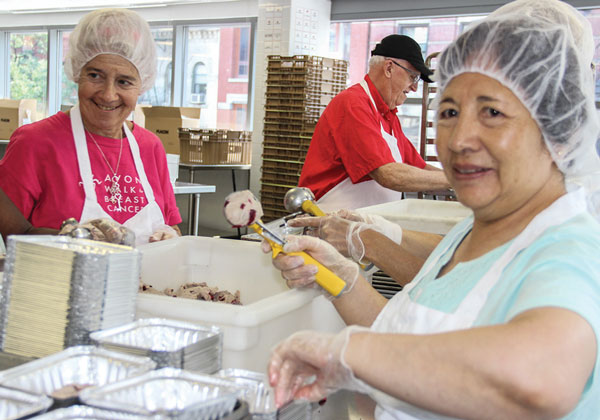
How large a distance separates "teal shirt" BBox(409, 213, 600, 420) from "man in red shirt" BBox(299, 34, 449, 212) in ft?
5.99

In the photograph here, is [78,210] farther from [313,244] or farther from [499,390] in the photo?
[499,390]

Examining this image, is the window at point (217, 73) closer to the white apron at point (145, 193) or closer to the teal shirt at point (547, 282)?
the white apron at point (145, 193)

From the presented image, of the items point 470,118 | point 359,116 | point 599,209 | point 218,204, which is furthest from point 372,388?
point 218,204

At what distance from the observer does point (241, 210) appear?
1.38 metres

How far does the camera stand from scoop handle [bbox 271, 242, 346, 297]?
148 centimetres

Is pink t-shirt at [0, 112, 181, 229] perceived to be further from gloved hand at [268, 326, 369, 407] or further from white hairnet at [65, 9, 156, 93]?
gloved hand at [268, 326, 369, 407]

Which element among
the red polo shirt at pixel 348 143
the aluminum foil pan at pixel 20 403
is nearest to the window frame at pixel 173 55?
the red polo shirt at pixel 348 143

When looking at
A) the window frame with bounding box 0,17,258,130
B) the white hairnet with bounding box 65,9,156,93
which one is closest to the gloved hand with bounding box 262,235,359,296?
the white hairnet with bounding box 65,9,156,93

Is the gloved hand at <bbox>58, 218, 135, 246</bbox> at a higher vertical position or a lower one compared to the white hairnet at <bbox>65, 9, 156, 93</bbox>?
lower

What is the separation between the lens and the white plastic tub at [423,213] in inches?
104

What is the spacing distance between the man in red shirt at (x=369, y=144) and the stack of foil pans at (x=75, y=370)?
2318 millimetres

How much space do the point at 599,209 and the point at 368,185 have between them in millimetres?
1947

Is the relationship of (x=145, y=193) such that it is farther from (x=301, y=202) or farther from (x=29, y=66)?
(x=29, y=66)

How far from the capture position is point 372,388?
0.94m
